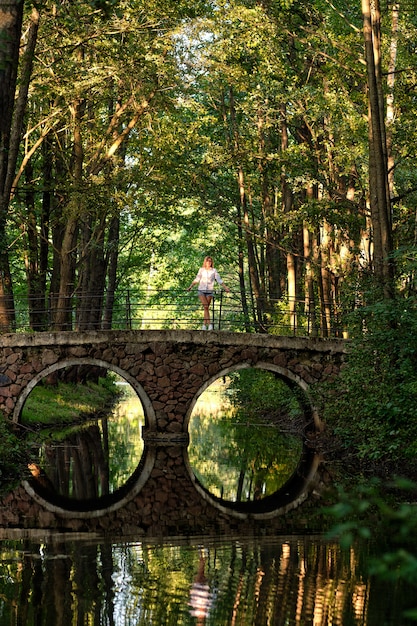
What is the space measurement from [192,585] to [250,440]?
1352cm

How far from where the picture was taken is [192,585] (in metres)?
9.28

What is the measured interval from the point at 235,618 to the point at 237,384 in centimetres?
2621

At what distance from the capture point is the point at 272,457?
2016 cm

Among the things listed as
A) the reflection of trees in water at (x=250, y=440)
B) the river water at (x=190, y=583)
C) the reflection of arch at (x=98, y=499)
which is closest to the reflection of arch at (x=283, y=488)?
the reflection of trees in water at (x=250, y=440)

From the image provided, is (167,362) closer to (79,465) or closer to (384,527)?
(79,465)

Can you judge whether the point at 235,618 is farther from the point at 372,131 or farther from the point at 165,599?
the point at 372,131

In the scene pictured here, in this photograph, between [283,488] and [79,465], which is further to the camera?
[79,465]

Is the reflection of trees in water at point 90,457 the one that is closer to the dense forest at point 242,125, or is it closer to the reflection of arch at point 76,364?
the reflection of arch at point 76,364

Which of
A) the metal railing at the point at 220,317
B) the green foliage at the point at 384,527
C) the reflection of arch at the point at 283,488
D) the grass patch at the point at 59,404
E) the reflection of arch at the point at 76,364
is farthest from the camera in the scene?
the grass patch at the point at 59,404

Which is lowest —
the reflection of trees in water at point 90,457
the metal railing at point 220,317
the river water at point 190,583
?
the river water at point 190,583

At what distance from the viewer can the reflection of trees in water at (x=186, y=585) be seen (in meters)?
8.23

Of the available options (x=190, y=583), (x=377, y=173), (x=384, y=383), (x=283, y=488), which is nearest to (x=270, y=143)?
(x=377, y=173)

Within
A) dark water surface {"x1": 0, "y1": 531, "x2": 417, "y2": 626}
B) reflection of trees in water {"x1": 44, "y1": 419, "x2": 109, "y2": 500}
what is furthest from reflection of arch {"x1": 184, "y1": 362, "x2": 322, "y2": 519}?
dark water surface {"x1": 0, "y1": 531, "x2": 417, "y2": 626}

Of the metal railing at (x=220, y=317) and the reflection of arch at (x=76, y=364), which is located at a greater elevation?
the metal railing at (x=220, y=317)
